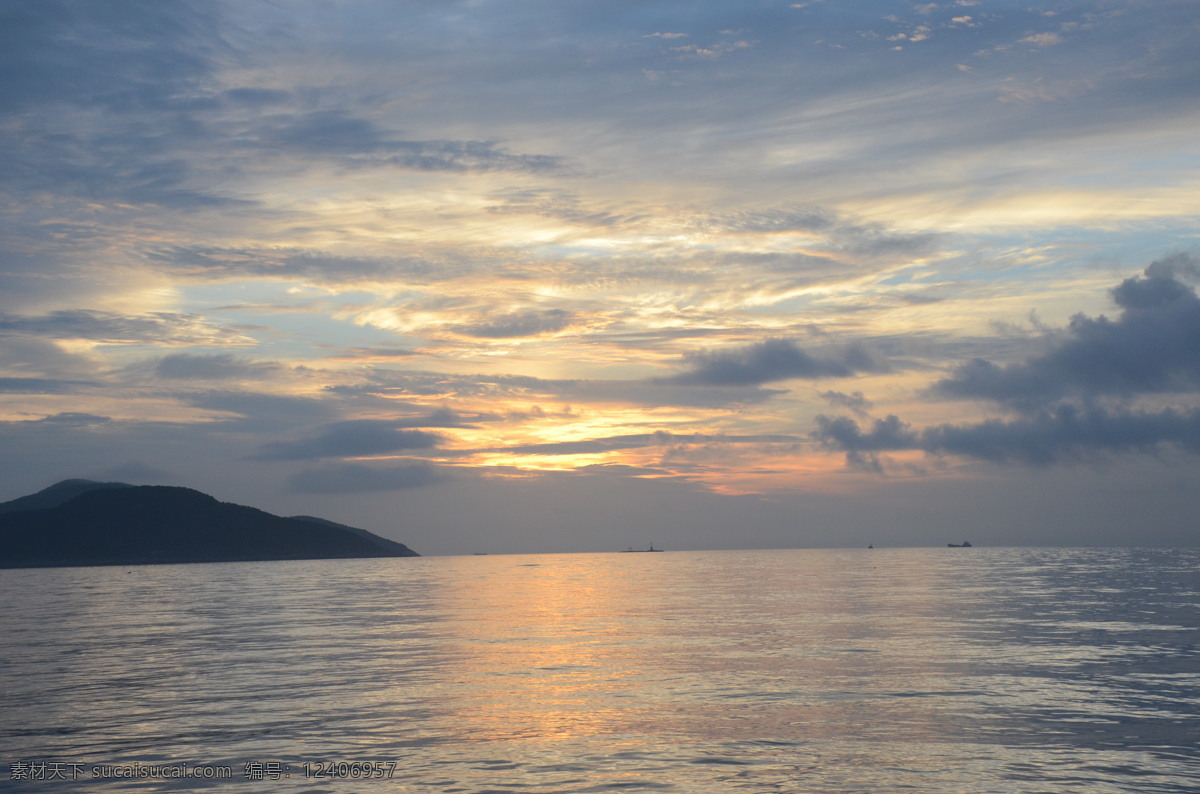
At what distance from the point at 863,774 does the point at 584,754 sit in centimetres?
773

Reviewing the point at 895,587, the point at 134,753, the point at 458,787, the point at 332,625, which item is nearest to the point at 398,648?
the point at 332,625

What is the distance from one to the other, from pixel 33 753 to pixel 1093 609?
74.3 m

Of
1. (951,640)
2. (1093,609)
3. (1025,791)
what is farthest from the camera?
(1093,609)

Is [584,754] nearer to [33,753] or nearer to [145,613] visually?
[33,753]

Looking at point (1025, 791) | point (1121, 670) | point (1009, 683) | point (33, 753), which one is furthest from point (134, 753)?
point (1121, 670)

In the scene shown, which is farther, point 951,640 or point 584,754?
point 951,640

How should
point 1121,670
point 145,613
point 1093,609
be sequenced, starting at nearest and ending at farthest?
point 1121,670, point 1093,609, point 145,613

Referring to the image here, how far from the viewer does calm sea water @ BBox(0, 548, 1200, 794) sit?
22953 millimetres

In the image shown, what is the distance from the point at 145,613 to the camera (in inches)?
3287

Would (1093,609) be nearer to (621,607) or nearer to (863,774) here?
(621,607)

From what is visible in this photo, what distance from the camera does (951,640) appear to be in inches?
1984

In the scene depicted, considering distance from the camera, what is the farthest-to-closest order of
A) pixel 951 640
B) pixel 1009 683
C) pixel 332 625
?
1. pixel 332 625
2. pixel 951 640
3. pixel 1009 683

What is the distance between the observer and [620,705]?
32.1m

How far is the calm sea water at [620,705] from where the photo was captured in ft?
75.3
